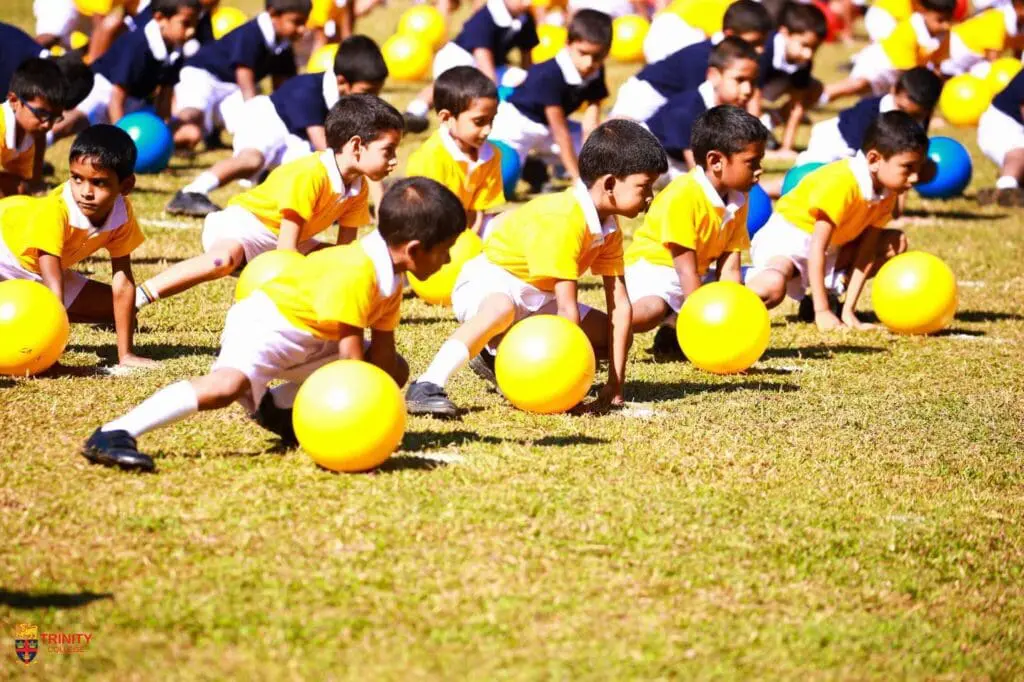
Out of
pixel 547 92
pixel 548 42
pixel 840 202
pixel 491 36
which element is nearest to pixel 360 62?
pixel 547 92

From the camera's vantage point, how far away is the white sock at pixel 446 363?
6.64 m

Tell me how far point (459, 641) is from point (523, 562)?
65 cm

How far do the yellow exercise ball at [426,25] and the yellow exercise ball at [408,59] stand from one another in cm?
41

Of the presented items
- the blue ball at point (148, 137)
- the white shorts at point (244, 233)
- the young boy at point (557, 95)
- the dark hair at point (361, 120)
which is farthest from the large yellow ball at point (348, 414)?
the blue ball at point (148, 137)

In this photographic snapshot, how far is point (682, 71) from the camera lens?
13672mm

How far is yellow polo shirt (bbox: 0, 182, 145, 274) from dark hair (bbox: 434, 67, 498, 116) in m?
2.71

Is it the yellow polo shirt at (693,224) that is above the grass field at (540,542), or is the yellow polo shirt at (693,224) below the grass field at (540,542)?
above

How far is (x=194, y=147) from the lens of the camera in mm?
15273

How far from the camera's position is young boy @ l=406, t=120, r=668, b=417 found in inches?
264

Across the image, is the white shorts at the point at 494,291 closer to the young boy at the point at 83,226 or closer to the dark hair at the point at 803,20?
the young boy at the point at 83,226

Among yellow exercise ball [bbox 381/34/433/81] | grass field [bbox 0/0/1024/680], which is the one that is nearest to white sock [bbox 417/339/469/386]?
grass field [bbox 0/0/1024/680]

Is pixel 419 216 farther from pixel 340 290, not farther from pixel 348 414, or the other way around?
pixel 348 414

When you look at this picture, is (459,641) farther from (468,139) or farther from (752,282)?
(468,139)

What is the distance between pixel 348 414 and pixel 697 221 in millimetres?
3452
